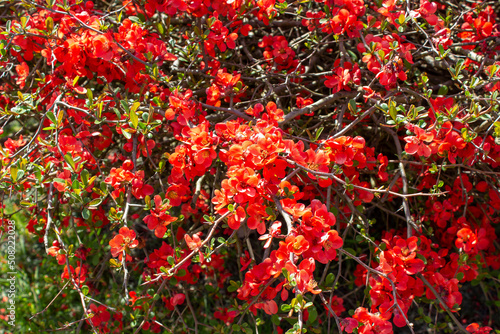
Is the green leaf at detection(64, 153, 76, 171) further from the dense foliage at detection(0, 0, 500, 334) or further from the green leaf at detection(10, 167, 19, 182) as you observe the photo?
the green leaf at detection(10, 167, 19, 182)

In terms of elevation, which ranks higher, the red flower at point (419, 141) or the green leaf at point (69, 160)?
the red flower at point (419, 141)

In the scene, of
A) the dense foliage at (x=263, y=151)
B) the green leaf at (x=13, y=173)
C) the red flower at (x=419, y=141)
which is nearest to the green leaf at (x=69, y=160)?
the dense foliage at (x=263, y=151)

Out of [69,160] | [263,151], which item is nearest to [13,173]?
[69,160]

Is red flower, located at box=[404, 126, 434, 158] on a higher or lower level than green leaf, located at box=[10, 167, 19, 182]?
higher

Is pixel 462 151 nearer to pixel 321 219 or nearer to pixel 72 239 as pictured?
pixel 321 219

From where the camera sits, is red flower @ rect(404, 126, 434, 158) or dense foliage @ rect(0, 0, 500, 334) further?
red flower @ rect(404, 126, 434, 158)

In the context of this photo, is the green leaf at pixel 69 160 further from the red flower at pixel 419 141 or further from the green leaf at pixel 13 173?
the red flower at pixel 419 141

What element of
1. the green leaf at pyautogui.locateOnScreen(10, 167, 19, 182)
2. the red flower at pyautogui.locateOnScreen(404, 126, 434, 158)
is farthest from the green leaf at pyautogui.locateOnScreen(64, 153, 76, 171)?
the red flower at pyautogui.locateOnScreen(404, 126, 434, 158)

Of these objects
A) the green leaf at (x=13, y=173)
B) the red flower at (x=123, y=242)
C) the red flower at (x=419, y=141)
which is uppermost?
the red flower at (x=419, y=141)

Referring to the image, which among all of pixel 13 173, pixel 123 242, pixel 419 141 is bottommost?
pixel 123 242

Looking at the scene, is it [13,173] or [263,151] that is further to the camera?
[13,173]

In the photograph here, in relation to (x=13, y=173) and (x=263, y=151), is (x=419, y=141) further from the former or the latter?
(x=13, y=173)

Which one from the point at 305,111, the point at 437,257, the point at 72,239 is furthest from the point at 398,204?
the point at 72,239

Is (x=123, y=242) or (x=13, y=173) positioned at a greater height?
(x=13, y=173)
